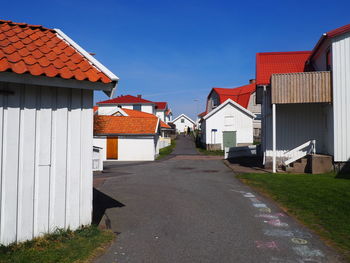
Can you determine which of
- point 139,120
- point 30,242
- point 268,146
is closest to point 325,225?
point 30,242

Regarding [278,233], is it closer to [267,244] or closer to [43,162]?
[267,244]

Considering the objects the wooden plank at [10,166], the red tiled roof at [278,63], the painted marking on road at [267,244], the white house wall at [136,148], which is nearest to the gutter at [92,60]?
the wooden plank at [10,166]

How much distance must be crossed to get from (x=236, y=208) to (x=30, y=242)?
5.07 metres

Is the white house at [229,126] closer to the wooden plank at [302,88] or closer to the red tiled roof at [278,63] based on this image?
the red tiled roof at [278,63]

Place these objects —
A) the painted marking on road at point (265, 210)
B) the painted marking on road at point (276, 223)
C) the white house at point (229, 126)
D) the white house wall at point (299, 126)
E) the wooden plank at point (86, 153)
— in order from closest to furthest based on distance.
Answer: the wooden plank at point (86, 153) < the painted marking on road at point (276, 223) < the painted marking on road at point (265, 210) < the white house wall at point (299, 126) < the white house at point (229, 126)

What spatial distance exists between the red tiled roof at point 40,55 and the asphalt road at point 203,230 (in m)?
3.05

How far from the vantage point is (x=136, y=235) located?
6.00 metres

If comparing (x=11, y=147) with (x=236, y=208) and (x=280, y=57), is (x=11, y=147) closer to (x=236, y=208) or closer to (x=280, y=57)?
(x=236, y=208)

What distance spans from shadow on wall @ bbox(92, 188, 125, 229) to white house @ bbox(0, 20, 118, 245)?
3.42 feet

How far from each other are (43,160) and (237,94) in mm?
44610

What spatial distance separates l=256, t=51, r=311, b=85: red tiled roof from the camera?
63.1ft

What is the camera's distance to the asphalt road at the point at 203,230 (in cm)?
494

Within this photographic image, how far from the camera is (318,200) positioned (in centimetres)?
909

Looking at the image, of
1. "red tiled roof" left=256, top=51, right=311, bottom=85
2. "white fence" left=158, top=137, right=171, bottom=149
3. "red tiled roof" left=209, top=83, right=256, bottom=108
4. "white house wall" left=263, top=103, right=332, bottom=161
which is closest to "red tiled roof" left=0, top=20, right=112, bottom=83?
"white house wall" left=263, top=103, right=332, bottom=161
